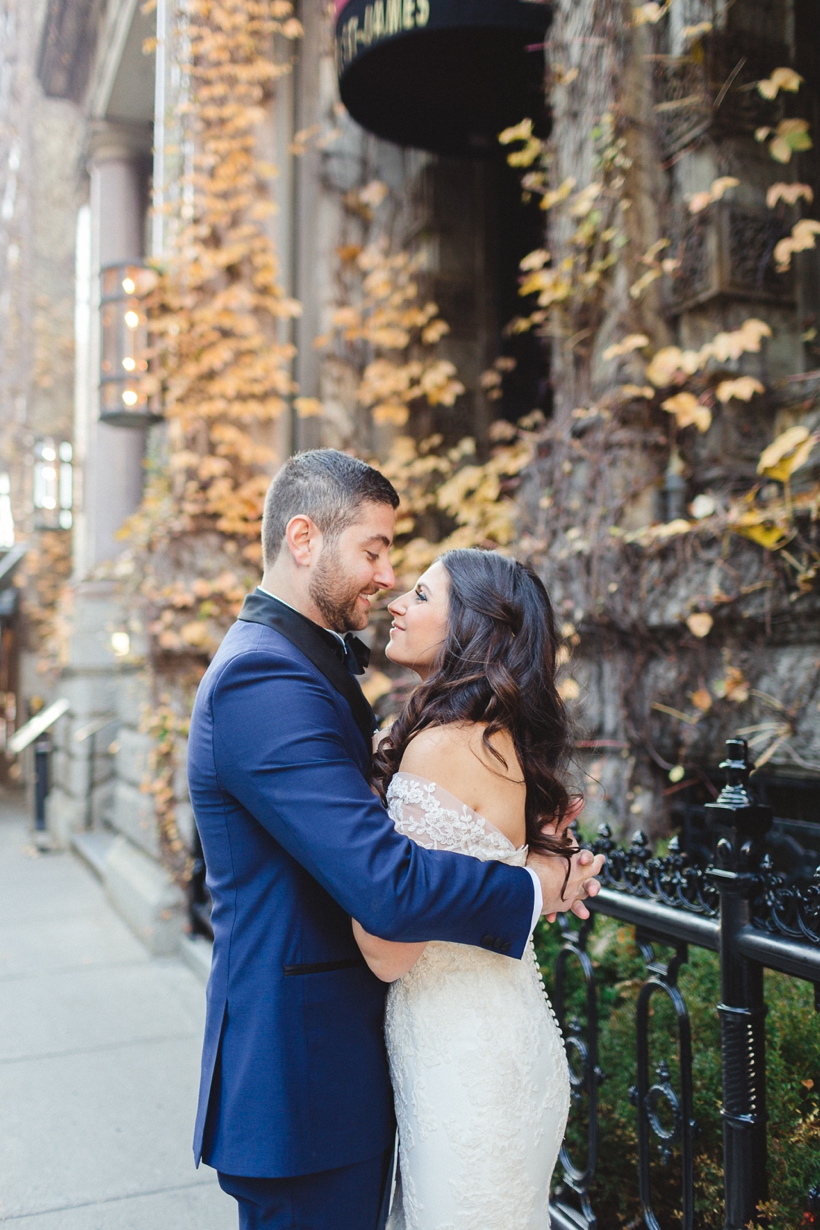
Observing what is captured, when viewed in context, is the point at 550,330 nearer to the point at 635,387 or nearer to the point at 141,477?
the point at 635,387

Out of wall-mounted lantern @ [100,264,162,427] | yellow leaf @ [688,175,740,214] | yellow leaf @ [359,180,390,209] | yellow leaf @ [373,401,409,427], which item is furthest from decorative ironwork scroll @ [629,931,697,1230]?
yellow leaf @ [359,180,390,209]

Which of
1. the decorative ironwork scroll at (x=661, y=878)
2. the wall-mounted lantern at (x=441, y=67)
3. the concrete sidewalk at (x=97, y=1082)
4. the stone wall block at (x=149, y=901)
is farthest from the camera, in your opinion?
the stone wall block at (x=149, y=901)

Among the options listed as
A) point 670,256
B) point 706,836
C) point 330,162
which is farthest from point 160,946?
point 330,162

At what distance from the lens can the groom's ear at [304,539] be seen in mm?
2172

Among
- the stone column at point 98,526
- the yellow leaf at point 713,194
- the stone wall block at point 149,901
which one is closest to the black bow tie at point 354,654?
the yellow leaf at point 713,194

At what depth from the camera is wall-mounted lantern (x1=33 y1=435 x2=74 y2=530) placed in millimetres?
14727

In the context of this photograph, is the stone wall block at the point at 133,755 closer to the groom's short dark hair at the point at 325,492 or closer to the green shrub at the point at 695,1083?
the green shrub at the point at 695,1083

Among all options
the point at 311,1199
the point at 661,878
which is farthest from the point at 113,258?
the point at 311,1199

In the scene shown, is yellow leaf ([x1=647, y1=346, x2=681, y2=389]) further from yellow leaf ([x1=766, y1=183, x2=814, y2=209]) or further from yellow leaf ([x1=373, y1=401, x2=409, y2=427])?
yellow leaf ([x1=373, y1=401, x2=409, y2=427])

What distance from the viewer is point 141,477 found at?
36.9ft

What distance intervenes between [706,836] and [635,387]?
7.43 feet

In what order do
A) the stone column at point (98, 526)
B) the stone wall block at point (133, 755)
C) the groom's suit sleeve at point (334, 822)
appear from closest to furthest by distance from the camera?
the groom's suit sleeve at point (334, 822)
the stone wall block at point (133, 755)
the stone column at point (98, 526)

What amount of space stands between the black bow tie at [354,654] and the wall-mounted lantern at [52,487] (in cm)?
1350

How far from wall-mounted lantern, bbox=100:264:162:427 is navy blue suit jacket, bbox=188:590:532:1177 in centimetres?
601
